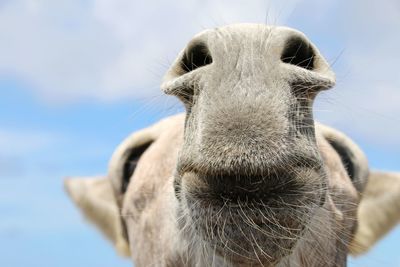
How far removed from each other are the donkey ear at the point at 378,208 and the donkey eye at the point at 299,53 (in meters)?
3.21

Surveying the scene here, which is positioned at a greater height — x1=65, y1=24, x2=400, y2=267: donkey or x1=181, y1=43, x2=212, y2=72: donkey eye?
x1=181, y1=43, x2=212, y2=72: donkey eye

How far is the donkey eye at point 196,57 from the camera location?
96.3 inches

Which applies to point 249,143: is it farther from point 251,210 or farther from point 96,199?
point 96,199

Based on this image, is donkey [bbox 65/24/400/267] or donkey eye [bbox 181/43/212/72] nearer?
donkey [bbox 65/24/400/267]

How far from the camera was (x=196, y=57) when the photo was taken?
2480mm

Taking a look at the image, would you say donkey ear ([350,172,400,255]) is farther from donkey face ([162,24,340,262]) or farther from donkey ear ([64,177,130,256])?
donkey face ([162,24,340,262])

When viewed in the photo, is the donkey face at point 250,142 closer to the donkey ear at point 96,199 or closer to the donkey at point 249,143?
the donkey at point 249,143

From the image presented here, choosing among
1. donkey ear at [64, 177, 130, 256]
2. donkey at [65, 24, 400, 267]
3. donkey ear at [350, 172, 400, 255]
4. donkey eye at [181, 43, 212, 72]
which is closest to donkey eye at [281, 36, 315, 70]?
donkey at [65, 24, 400, 267]

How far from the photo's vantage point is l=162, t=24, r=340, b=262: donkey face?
7.13 ft

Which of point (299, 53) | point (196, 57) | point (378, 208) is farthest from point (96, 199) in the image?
point (299, 53)

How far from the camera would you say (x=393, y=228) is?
18.9 ft

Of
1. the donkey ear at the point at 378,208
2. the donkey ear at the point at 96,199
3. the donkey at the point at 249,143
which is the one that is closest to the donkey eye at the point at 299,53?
the donkey at the point at 249,143

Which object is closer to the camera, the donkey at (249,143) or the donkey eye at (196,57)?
the donkey at (249,143)

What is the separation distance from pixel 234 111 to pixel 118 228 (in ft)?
12.1
